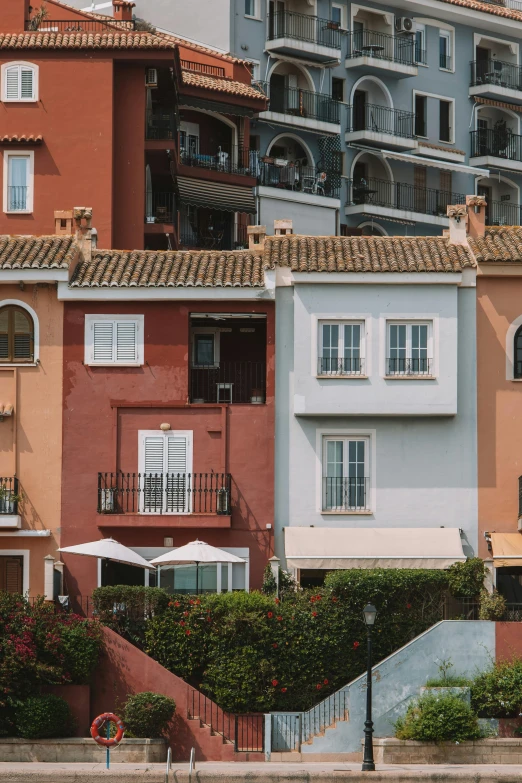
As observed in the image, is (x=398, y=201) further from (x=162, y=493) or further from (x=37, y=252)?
(x=162, y=493)

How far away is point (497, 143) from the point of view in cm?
7812

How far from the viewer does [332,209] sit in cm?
6888

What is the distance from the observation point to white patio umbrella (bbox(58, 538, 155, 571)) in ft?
129

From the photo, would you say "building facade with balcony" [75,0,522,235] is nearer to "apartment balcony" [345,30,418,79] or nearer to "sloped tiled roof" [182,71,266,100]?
"apartment balcony" [345,30,418,79]

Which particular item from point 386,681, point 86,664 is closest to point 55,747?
point 86,664

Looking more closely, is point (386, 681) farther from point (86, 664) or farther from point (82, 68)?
point (82, 68)

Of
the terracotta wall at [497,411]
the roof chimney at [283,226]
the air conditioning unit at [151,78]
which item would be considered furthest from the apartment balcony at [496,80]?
the terracotta wall at [497,411]

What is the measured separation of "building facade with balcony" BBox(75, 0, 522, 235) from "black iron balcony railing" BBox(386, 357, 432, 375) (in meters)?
23.7

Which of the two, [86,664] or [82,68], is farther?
[82,68]

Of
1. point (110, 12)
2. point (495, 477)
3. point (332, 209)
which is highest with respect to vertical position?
point (110, 12)

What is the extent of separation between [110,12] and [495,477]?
106 feet

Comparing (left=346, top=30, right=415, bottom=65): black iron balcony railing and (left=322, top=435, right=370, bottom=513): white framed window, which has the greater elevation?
(left=346, top=30, right=415, bottom=65): black iron balcony railing

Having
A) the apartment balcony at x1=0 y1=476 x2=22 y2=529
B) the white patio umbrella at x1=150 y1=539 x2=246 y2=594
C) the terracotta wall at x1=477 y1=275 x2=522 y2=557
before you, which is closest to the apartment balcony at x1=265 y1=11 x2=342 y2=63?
the terracotta wall at x1=477 y1=275 x2=522 y2=557

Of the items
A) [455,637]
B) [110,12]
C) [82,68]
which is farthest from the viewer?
[110,12]
